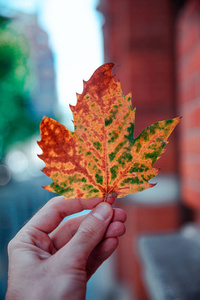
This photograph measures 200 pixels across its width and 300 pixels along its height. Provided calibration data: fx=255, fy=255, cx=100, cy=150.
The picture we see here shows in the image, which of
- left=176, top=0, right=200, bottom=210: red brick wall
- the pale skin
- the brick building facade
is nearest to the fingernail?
the pale skin

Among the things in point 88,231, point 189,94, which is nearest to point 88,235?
point 88,231

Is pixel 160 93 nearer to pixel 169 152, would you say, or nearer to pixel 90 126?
pixel 169 152

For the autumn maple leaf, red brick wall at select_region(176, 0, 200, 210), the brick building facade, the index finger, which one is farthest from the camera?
the brick building facade

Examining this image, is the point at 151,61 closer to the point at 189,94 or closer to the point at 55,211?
the point at 189,94

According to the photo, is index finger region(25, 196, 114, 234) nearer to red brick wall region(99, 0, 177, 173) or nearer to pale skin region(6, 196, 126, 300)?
pale skin region(6, 196, 126, 300)

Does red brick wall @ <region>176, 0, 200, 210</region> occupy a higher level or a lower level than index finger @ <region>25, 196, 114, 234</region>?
higher

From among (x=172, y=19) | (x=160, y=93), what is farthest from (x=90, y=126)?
(x=172, y=19)
